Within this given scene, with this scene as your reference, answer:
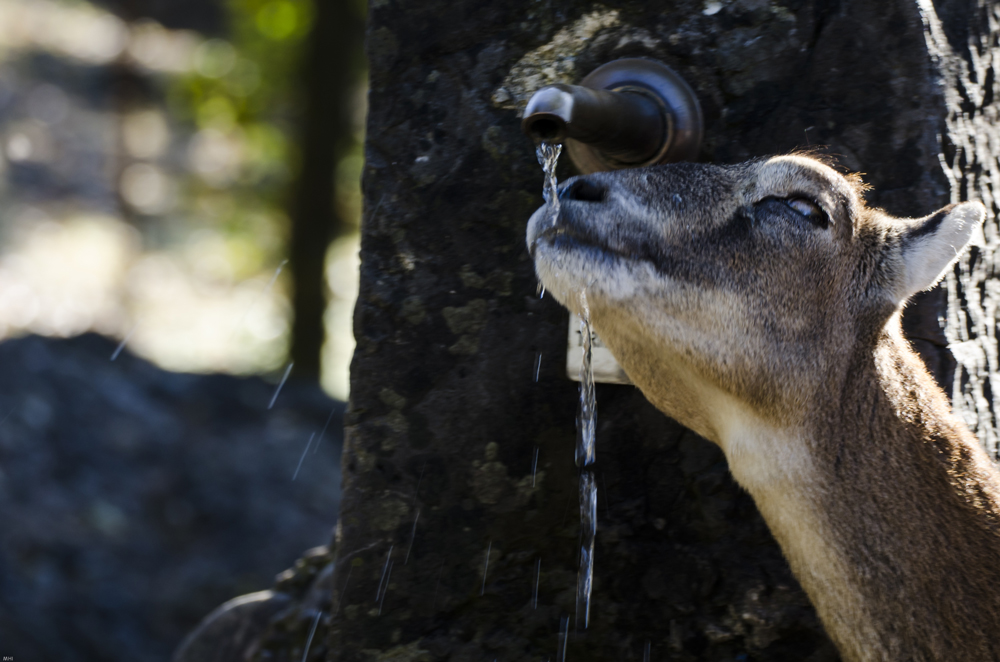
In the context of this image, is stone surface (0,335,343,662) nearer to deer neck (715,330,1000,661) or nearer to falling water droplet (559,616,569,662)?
falling water droplet (559,616,569,662)

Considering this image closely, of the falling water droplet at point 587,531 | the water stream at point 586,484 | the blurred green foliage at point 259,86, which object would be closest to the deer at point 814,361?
the water stream at point 586,484

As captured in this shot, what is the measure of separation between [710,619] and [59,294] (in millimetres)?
13244

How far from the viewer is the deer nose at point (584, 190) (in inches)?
84.8

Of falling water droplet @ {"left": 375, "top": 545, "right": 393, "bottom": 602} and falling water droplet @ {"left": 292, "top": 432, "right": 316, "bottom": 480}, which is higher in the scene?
falling water droplet @ {"left": 375, "top": 545, "right": 393, "bottom": 602}

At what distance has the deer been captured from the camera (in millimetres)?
2096

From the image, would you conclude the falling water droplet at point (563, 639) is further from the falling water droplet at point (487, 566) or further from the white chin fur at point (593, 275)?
the white chin fur at point (593, 275)

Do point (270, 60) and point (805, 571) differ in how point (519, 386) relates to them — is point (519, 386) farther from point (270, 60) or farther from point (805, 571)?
point (270, 60)

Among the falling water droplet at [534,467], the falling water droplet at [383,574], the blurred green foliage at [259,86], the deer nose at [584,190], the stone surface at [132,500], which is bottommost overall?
the stone surface at [132,500]

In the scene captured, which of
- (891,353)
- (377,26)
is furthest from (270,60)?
(891,353)

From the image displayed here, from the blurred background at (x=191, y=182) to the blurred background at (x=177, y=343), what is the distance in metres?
0.04

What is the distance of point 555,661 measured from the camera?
8.80ft

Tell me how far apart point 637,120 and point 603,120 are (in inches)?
9.1

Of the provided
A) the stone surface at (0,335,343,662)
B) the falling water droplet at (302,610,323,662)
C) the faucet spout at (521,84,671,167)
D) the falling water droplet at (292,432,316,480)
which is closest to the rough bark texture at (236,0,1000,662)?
the faucet spout at (521,84,671,167)

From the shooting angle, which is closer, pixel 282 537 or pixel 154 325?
pixel 282 537
